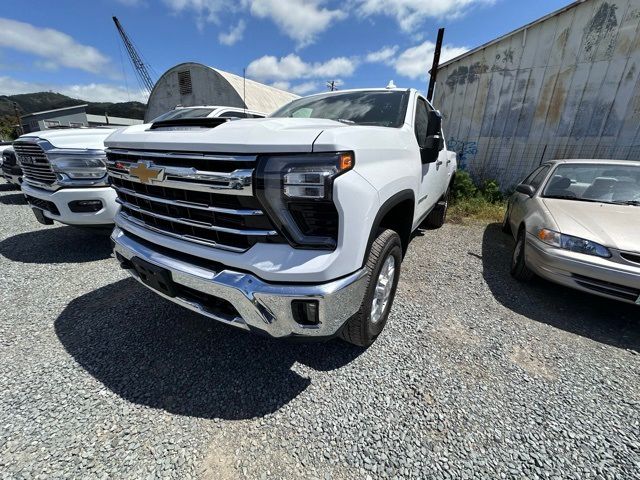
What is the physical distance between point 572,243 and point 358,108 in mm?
2459

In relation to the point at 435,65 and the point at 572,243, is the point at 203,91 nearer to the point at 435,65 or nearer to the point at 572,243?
the point at 435,65

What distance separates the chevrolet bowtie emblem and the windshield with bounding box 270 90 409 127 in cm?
143

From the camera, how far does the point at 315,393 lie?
6.29ft

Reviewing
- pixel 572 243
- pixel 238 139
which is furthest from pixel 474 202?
pixel 238 139

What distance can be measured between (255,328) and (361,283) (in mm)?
633

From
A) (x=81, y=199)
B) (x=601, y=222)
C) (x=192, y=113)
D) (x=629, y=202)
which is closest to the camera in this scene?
(x=601, y=222)

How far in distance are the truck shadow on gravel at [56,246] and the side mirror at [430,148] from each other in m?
3.67

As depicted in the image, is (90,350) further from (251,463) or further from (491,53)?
(491,53)

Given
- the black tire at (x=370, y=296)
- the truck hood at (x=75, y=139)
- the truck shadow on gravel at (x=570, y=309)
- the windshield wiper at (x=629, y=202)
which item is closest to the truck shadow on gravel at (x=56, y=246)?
the truck hood at (x=75, y=139)

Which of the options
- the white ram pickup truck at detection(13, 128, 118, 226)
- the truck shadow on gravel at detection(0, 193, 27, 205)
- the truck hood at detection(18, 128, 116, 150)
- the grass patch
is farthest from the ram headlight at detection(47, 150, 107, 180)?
the grass patch

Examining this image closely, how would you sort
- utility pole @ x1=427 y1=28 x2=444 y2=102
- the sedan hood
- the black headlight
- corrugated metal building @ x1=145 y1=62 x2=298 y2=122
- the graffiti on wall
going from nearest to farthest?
1. the black headlight
2. the sedan hood
3. utility pole @ x1=427 y1=28 x2=444 y2=102
4. the graffiti on wall
5. corrugated metal building @ x1=145 y1=62 x2=298 y2=122

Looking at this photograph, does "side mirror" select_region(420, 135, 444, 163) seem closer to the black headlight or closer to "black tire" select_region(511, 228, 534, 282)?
the black headlight

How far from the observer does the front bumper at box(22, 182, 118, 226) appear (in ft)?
10.6

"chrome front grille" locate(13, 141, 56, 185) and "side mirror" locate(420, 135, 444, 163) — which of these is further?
"chrome front grille" locate(13, 141, 56, 185)
